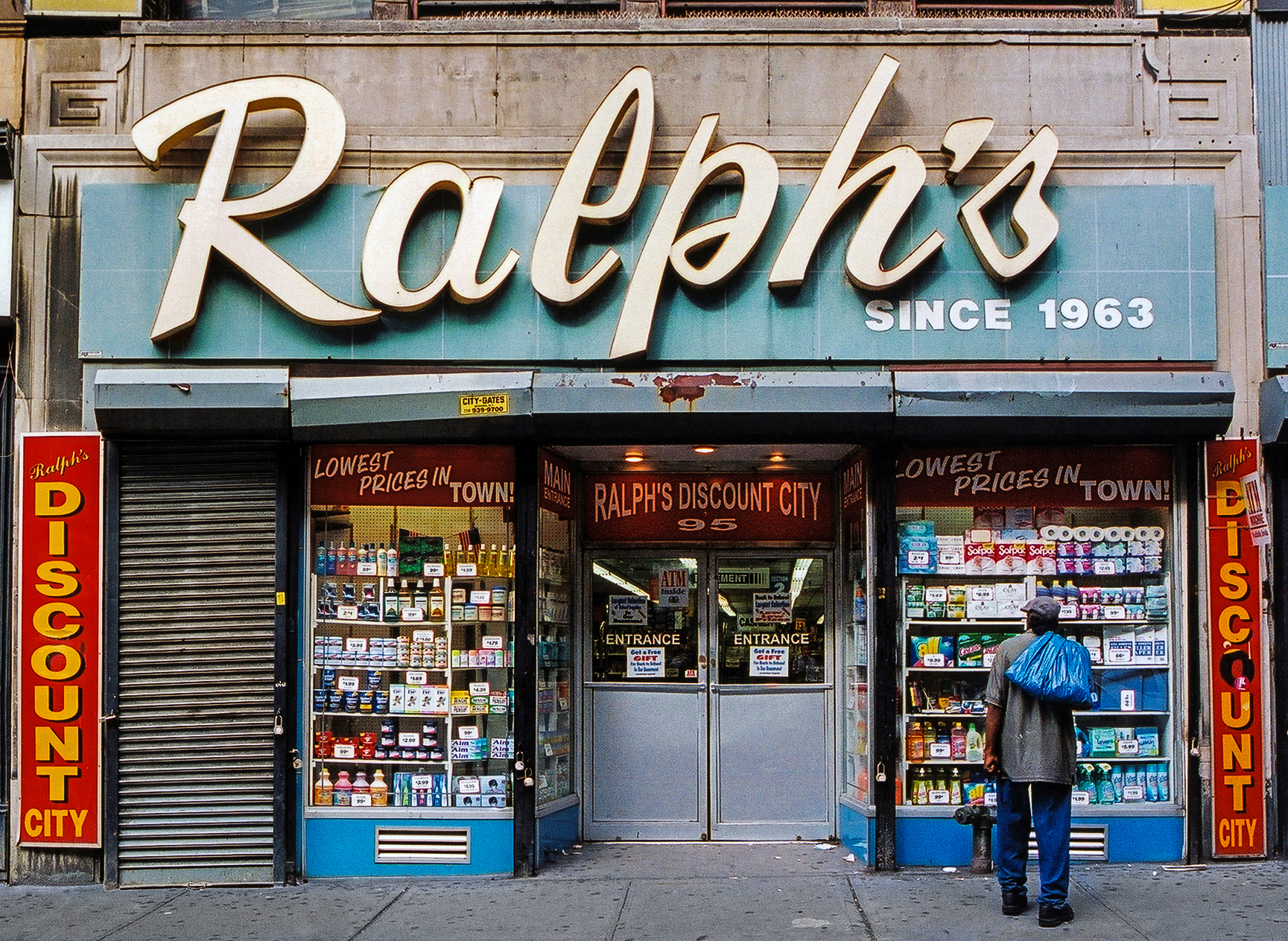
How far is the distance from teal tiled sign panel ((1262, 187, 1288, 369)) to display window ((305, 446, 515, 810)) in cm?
519

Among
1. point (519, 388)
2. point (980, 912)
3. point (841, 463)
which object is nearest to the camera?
point (980, 912)

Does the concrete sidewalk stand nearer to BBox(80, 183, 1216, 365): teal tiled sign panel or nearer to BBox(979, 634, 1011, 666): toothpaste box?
BBox(979, 634, 1011, 666): toothpaste box

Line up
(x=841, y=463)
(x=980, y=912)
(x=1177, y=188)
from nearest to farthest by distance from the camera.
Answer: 1. (x=980, y=912)
2. (x=1177, y=188)
3. (x=841, y=463)

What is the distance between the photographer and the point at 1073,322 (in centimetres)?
855

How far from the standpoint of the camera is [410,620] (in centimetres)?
880

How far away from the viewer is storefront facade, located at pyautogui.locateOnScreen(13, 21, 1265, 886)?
8.38 metres

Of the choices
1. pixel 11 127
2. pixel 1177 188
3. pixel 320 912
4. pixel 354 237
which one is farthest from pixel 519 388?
pixel 1177 188

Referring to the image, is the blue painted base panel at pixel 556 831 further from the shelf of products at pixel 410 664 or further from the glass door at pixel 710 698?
the shelf of products at pixel 410 664

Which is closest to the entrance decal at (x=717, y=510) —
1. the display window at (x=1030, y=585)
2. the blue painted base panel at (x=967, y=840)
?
the display window at (x=1030, y=585)

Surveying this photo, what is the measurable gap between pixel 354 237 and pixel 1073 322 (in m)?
4.85

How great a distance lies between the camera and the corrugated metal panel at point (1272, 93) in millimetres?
8766

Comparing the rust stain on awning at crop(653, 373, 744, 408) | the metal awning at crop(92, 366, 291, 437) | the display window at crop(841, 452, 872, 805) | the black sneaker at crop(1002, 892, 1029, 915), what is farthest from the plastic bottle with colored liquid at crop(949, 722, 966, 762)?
the metal awning at crop(92, 366, 291, 437)

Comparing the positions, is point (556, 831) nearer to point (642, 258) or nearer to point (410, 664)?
point (410, 664)

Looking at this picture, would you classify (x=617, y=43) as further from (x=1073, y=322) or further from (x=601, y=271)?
(x=1073, y=322)
